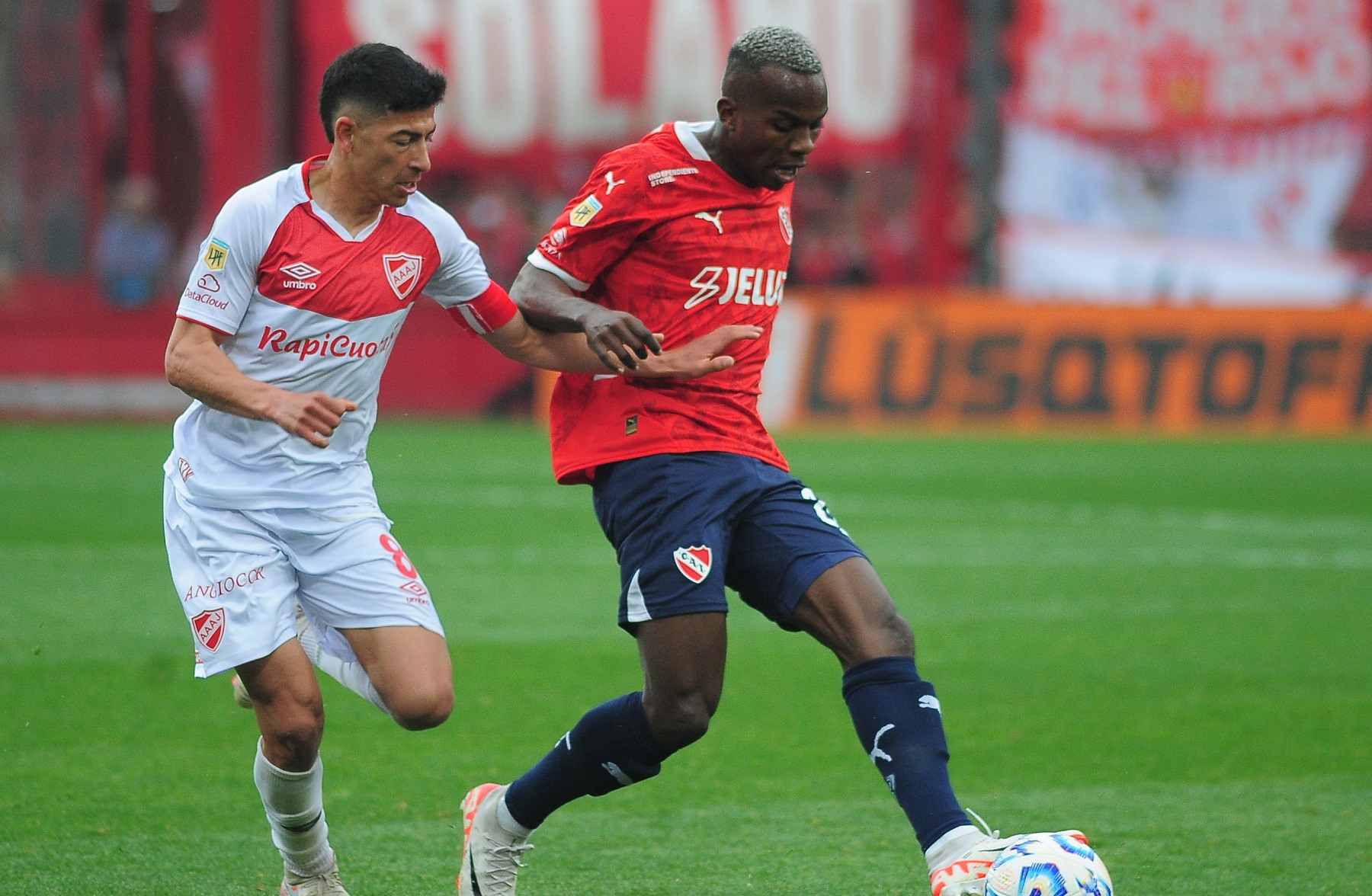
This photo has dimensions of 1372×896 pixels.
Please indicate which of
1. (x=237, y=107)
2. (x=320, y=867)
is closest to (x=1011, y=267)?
(x=237, y=107)

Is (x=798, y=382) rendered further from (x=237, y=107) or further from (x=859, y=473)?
(x=237, y=107)

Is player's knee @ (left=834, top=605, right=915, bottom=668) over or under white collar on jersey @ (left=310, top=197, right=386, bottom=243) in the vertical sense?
under

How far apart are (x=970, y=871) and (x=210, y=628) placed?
1.89 m

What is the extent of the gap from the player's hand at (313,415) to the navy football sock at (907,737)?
1368mm

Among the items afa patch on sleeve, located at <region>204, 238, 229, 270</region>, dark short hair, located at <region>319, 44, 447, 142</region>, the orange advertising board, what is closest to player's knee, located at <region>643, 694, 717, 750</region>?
afa patch on sleeve, located at <region>204, 238, 229, 270</region>

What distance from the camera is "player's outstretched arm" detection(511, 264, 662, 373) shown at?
4.31 meters

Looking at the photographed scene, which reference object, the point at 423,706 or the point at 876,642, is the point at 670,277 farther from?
the point at 423,706

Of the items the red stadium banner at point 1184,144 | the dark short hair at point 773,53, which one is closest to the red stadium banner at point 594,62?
the red stadium banner at point 1184,144

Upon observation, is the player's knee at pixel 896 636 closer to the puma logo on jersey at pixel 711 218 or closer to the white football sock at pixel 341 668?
the puma logo on jersey at pixel 711 218

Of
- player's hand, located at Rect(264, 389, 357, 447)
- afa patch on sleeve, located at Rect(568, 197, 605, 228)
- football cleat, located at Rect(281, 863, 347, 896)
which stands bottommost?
football cleat, located at Rect(281, 863, 347, 896)

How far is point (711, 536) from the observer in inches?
172

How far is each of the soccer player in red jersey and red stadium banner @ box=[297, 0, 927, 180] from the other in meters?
16.5

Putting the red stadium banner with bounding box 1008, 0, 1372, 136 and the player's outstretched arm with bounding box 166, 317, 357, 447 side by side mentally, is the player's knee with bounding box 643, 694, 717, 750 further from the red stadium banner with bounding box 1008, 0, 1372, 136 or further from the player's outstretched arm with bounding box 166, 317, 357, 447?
the red stadium banner with bounding box 1008, 0, 1372, 136

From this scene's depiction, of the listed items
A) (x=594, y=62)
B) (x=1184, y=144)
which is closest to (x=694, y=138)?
(x=594, y=62)
